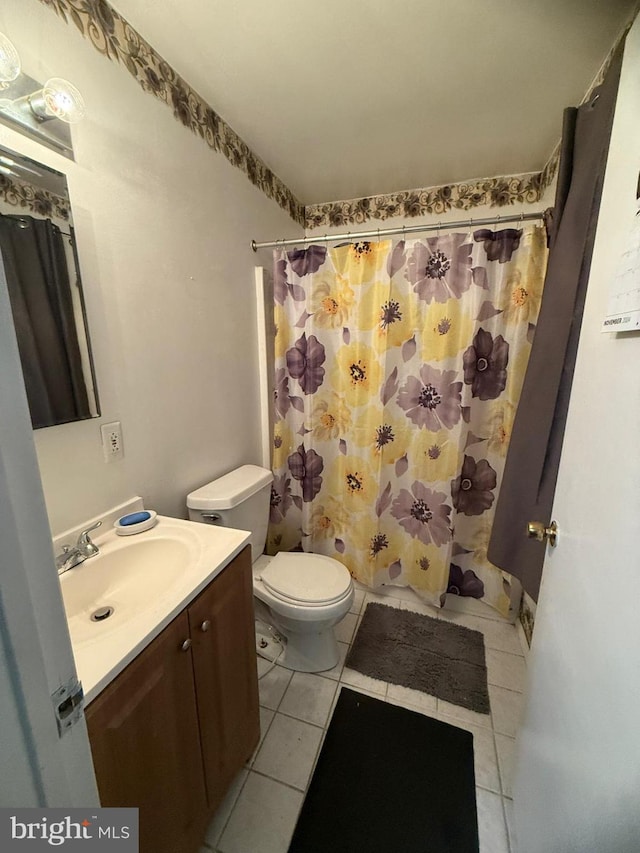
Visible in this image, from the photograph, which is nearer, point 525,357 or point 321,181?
point 525,357

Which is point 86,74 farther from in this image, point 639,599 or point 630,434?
point 639,599

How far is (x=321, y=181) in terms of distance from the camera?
1854 millimetres

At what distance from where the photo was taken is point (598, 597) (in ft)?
1.86

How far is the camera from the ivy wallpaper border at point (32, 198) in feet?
2.48

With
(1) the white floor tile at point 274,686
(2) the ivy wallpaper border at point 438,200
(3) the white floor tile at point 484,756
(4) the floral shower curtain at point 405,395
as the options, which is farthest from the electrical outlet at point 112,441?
(2) the ivy wallpaper border at point 438,200

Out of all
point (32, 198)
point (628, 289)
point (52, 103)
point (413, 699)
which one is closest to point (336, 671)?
point (413, 699)

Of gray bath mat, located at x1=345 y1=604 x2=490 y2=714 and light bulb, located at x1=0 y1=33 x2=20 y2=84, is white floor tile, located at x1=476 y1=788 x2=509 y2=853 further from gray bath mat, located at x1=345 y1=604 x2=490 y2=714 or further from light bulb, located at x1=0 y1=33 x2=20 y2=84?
light bulb, located at x1=0 y1=33 x2=20 y2=84

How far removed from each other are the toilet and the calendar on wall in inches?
49.0

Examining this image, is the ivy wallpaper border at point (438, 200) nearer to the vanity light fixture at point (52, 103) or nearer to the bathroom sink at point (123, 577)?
the vanity light fixture at point (52, 103)

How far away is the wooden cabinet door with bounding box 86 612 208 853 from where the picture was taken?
1.97 feet

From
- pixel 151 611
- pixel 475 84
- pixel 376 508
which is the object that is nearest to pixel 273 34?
pixel 475 84

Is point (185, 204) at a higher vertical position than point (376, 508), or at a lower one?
higher

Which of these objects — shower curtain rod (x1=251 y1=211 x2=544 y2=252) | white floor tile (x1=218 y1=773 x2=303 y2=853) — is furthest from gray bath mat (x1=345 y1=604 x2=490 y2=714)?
shower curtain rod (x1=251 y1=211 x2=544 y2=252)

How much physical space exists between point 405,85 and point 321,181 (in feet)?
2.44
